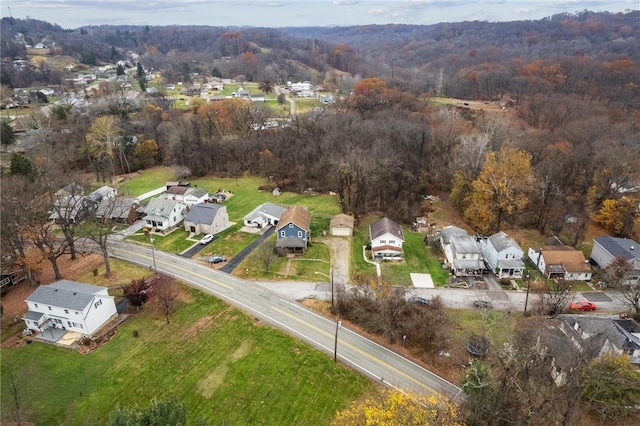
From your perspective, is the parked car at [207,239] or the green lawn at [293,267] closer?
the green lawn at [293,267]

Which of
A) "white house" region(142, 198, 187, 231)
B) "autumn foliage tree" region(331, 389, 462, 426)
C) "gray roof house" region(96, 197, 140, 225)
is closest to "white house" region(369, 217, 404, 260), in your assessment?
"autumn foliage tree" region(331, 389, 462, 426)

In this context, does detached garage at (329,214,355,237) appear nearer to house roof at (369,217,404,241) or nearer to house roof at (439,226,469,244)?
house roof at (369,217,404,241)

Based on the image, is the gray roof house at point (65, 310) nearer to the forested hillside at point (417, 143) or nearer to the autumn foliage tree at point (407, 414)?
the forested hillside at point (417, 143)

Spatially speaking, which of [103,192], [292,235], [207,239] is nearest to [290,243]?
[292,235]

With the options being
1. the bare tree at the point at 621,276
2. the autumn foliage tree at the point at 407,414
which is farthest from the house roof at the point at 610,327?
the autumn foliage tree at the point at 407,414

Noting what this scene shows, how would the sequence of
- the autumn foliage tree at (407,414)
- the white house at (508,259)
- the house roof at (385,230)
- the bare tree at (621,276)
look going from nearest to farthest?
the autumn foliage tree at (407,414) < the bare tree at (621,276) < the white house at (508,259) < the house roof at (385,230)

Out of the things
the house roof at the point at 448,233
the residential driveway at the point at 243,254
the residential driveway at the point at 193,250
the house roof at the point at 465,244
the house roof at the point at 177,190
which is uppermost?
the house roof at the point at 177,190
